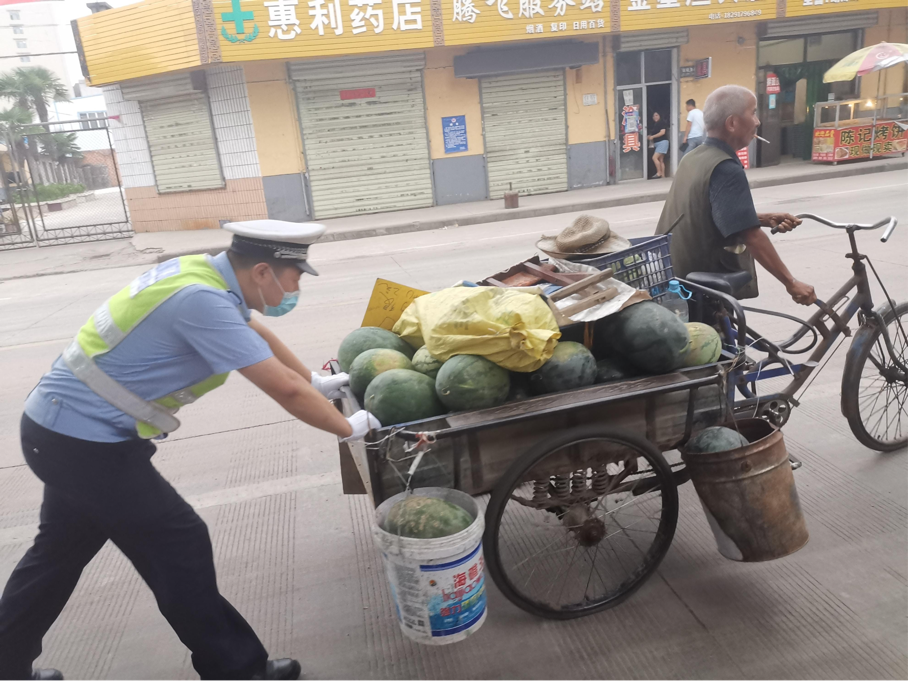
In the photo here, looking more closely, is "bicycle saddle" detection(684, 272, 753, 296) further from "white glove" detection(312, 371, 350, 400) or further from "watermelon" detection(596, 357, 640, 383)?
"white glove" detection(312, 371, 350, 400)

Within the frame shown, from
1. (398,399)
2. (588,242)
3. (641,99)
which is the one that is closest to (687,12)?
(641,99)

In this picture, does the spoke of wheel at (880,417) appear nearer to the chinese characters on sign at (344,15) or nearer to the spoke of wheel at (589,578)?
the spoke of wheel at (589,578)

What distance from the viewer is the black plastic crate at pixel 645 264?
10.1 ft

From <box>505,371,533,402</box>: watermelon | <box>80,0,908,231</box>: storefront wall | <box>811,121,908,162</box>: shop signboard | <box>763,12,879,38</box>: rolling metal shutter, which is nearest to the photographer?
<box>505,371,533,402</box>: watermelon

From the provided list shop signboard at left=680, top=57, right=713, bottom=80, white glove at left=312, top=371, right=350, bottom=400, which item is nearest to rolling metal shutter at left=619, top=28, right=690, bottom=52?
shop signboard at left=680, top=57, right=713, bottom=80

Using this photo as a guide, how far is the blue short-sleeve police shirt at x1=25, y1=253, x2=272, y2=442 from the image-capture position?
202cm

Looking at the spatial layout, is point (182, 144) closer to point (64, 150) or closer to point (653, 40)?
point (653, 40)

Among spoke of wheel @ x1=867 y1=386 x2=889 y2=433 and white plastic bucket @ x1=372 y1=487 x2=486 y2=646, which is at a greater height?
white plastic bucket @ x1=372 y1=487 x2=486 y2=646

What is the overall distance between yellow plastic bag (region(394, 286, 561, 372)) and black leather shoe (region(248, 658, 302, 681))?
1243mm

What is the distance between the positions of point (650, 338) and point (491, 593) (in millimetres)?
1299

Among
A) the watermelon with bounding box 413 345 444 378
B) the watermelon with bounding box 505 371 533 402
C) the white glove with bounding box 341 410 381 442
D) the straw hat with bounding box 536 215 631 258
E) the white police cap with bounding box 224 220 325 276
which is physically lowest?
the watermelon with bounding box 505 371 533 402

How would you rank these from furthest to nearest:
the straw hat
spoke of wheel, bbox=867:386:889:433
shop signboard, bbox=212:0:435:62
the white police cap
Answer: shop signboard, bbox=212:0:435:62, spoke of wheel, bbox=867:386:889:433, the straw hat, the white police cap

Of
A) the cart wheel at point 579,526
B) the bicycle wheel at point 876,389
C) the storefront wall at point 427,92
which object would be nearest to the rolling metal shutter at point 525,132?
the storefront wall at point 427,92

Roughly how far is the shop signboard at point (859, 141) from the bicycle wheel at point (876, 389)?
49.7ft
